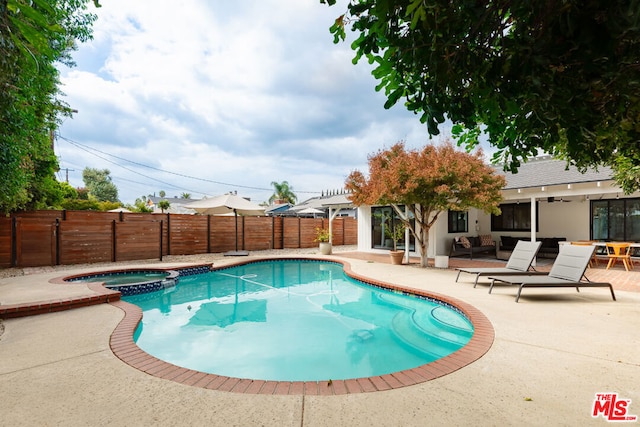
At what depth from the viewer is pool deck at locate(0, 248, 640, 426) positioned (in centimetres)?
245

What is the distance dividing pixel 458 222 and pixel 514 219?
2700 mm

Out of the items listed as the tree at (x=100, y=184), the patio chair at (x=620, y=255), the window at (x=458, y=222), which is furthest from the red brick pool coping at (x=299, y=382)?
the tree at (x=100, y=184)

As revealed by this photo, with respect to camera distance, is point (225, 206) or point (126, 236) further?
point (225, 206)

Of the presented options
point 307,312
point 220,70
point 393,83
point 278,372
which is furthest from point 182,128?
point 393,83

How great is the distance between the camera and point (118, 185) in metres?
51.7

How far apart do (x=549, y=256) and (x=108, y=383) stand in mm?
15103

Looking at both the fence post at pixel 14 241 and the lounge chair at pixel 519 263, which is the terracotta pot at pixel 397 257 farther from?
the fence post at pixel 14 241

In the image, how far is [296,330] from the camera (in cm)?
611

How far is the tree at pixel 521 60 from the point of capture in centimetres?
132

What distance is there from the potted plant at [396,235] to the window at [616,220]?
765 cm

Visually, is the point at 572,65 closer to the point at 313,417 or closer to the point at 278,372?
the point at 313,417

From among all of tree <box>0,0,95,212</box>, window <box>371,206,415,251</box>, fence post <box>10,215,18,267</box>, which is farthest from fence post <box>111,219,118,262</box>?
window <box>371,206,415,251</box>

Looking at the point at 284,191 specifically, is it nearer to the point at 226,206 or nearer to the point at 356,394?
the point at 226,206

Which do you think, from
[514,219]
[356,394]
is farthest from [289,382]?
[514,219]
